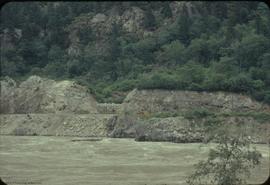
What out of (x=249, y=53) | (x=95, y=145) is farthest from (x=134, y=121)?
(x=249, y=53)

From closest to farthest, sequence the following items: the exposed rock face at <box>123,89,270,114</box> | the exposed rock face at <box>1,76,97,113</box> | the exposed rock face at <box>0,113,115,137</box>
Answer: the exposed rock face at <box>0,113,115,137</box>, the exposed rock face at <box>123,89,270,114</box>, the exposed rock face at <box>1,76,97,113</box>

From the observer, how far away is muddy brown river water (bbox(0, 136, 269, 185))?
2159cm

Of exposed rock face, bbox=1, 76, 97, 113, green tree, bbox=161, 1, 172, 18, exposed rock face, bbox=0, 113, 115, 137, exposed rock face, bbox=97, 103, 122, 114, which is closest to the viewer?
exposed rock face, bbox=0, 113, 115, 137

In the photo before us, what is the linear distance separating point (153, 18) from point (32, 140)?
48181 millimetres

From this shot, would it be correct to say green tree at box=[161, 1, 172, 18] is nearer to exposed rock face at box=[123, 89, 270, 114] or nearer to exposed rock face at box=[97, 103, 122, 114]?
exposed rock face at box=[123, 89, 270, 114]

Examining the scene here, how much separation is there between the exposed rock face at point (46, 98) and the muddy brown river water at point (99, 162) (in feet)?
26.0

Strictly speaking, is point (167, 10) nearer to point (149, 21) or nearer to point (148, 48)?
point (149, 21)

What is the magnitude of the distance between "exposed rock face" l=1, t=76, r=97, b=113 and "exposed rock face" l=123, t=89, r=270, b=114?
143 inches

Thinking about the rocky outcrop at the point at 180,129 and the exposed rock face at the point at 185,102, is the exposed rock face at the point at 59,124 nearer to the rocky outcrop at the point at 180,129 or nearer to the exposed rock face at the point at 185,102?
the rocky outcrop at the point at 180,129

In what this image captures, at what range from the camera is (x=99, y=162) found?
90.9ft

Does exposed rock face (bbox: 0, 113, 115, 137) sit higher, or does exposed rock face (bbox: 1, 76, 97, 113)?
exposed rock face (bbox: 1, 76, 97, 113)

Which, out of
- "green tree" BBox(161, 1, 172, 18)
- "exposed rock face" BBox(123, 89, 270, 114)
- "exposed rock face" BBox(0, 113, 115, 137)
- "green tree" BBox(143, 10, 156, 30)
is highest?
"green tree" BBox(161, 1, 172, 18)

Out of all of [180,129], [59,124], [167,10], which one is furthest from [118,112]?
[167,10]

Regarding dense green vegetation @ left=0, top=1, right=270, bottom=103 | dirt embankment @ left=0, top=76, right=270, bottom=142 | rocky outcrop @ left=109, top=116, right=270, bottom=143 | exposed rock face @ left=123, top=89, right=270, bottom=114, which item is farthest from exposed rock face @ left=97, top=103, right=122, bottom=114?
rocky outcrop @ left=109, top=116, right=270, bottom=143
